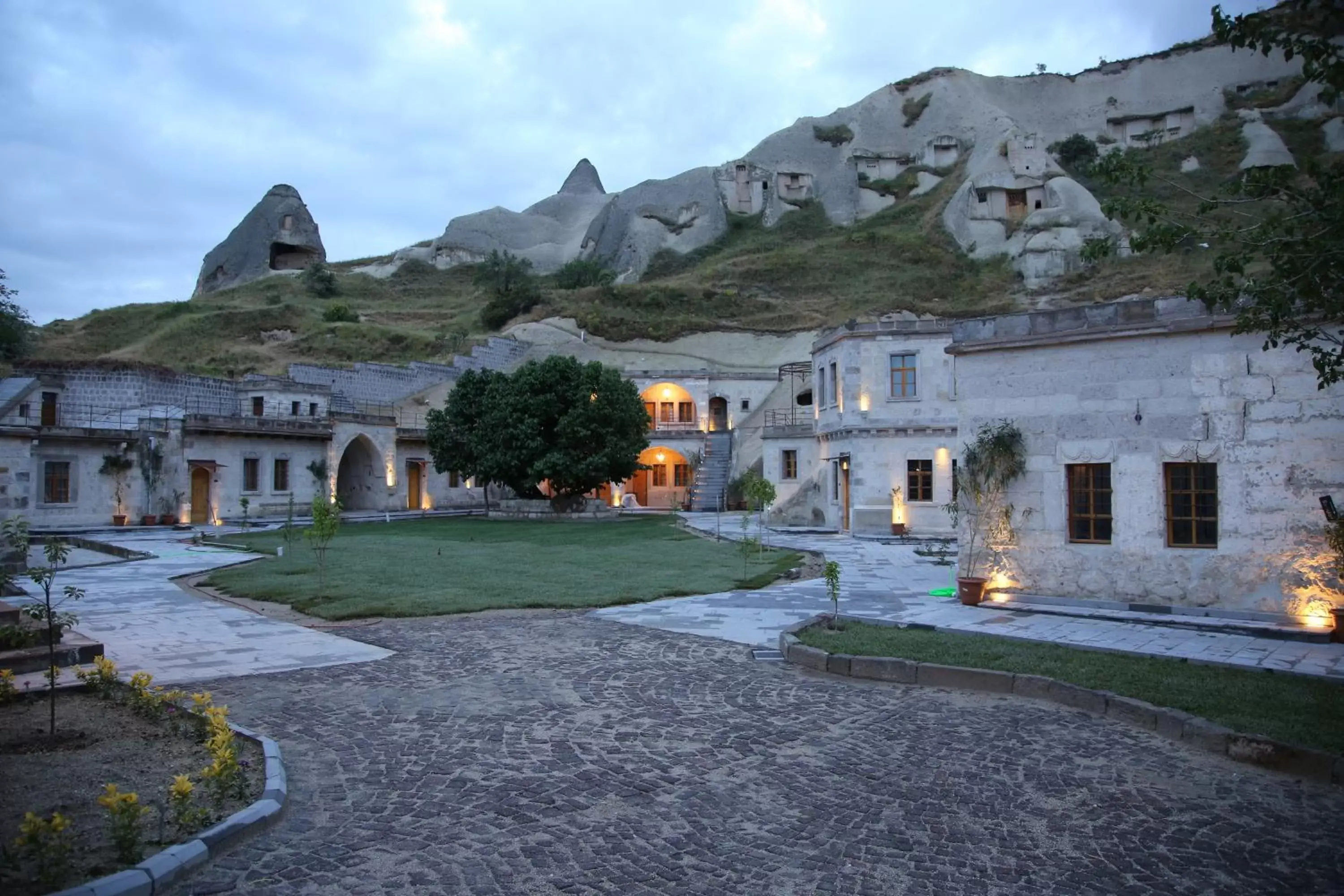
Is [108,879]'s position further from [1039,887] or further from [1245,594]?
[1245,594]

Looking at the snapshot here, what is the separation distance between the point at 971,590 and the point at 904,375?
16.3 m

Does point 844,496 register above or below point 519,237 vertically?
below

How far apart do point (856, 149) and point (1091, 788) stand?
102826 mm

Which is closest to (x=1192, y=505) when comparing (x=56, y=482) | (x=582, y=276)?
(x=56, y=482)

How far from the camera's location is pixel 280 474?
1497 inches

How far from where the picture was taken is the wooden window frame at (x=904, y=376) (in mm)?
28781

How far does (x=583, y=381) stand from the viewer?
1411 inches

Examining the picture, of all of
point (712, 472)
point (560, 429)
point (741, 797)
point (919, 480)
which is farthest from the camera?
point (712, 472)

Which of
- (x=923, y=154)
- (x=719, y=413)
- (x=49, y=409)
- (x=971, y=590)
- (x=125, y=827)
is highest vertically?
(x=923, y=154)

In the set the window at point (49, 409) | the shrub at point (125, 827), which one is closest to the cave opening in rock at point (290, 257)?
the window at point (49, 409)

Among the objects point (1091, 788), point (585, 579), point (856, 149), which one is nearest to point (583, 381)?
point (585, 579)

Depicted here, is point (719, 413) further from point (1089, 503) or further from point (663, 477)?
point (1089, 503)

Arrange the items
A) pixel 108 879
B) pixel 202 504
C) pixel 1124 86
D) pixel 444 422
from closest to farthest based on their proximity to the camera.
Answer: pixel 108 879
pixel 202 504
pixel 444 422
pixel 1124 86

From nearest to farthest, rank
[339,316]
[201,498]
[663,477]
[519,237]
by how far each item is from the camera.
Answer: [201,498] < [663,477] < [339,316] < [519,237]
